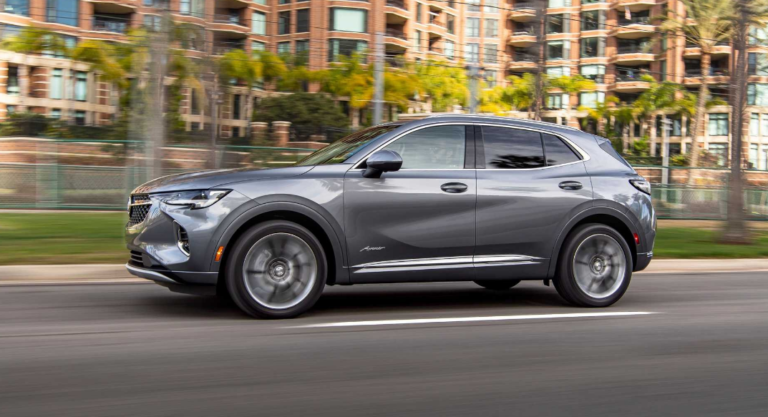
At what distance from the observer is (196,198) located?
6.14 meters

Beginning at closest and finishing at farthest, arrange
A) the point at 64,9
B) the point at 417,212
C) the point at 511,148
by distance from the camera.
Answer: the point at 417,212 → the point at 511,148 → the point at 64,9

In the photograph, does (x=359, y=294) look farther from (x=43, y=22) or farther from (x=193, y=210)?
(x=43, y=22)

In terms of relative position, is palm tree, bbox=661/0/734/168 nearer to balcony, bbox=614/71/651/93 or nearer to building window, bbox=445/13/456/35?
balcony, bbox=614/71/651/93

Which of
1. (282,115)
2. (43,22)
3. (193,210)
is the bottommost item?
(193,210)

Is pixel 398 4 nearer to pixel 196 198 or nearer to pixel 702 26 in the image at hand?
pixel 702 26

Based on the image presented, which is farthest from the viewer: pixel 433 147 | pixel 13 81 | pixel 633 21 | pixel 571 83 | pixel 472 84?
pixel 633 21

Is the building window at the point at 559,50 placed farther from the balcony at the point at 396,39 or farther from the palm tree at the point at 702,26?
the palm tree at the point at 702,26

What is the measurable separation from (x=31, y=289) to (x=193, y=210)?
2.76 metres

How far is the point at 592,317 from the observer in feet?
22.9

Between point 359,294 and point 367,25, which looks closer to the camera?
point 359,294

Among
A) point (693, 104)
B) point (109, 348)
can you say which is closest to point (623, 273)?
point (109, 348)

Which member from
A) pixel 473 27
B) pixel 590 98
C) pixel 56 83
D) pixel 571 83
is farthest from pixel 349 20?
pixel 590 98

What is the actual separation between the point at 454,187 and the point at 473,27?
77.6 m

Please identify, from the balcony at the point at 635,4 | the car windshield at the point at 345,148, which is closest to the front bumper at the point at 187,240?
the car windshield at the point at 345,148
